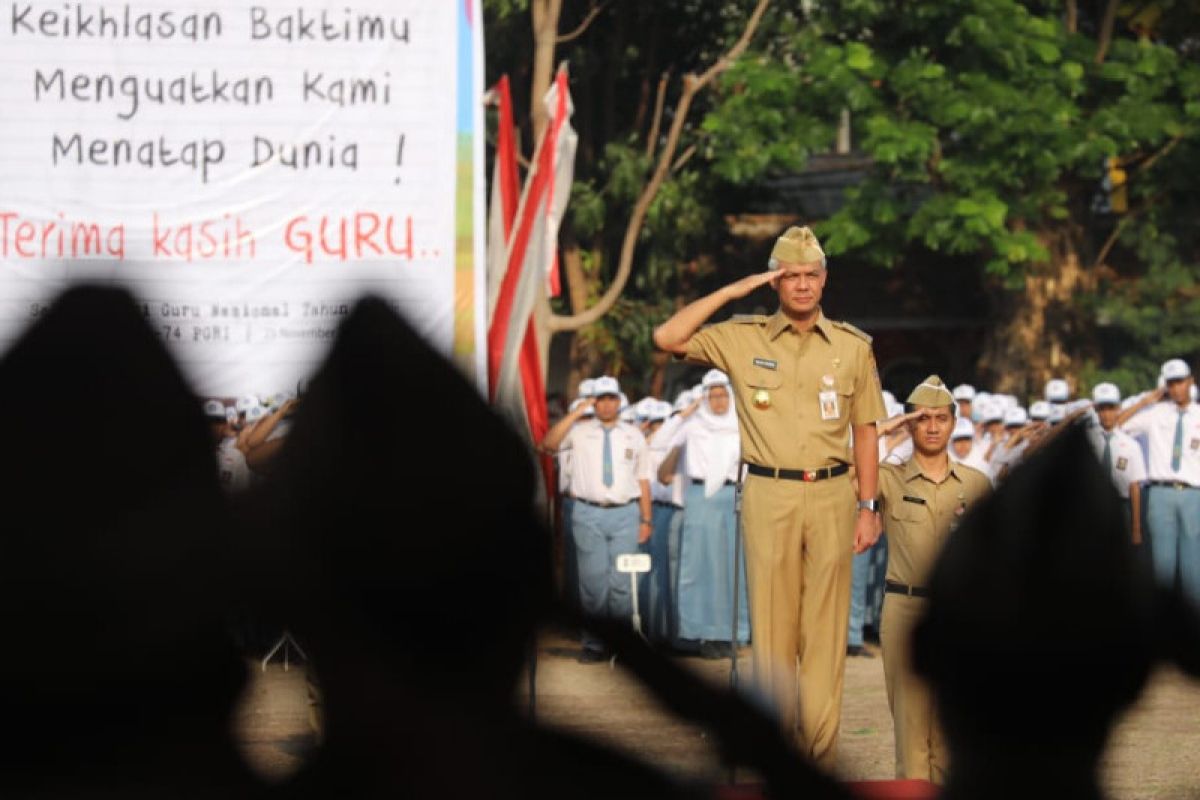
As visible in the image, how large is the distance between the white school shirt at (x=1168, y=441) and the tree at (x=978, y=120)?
553cm

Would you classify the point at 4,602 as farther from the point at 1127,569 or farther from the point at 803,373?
the point at 803,373

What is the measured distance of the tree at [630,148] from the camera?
21016mm

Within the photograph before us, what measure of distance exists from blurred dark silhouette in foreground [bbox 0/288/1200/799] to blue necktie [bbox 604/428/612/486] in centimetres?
1149

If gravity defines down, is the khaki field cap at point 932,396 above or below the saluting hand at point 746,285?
below

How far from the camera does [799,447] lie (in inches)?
247

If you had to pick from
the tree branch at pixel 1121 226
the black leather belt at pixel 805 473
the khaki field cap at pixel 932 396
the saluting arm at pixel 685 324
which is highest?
the tree branch at pixel 1121 226

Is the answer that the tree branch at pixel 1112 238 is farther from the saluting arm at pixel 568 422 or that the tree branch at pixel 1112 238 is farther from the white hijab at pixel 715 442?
the saluting arm at pixel 568 422

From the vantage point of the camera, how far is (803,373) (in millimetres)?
6312

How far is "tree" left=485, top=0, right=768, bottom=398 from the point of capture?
21.0 meters

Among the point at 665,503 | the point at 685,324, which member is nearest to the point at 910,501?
the point at 685,324

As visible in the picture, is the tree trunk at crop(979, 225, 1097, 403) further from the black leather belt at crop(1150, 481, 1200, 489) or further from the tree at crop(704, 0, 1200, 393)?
the black leather belt at crop(1150, 481, 1200, 489)

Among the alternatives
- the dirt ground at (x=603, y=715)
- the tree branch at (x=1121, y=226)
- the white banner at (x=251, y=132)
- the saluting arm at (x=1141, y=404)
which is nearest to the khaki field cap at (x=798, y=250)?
the white banner at (x=251, y=132)

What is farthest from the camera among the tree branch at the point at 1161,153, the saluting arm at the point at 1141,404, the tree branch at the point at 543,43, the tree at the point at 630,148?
the tree at the point at 630,148

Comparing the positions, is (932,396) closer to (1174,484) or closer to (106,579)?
(1174,484)
